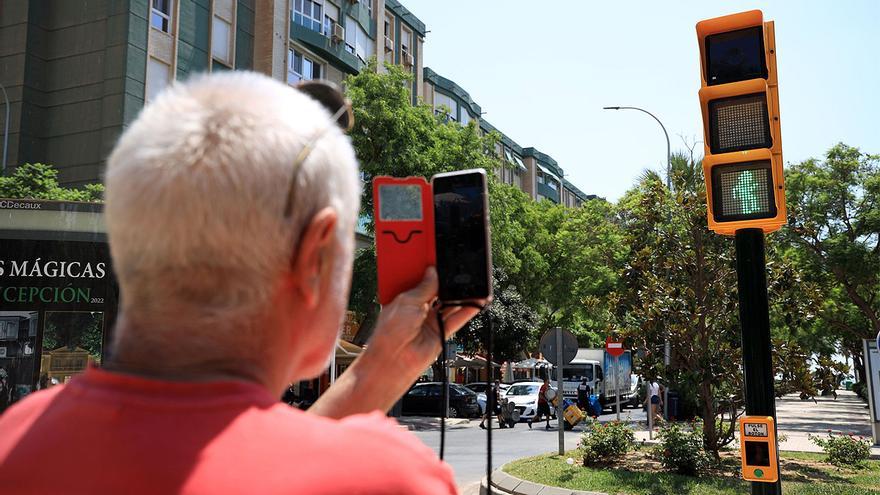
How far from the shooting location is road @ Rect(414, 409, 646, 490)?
15.0 meters

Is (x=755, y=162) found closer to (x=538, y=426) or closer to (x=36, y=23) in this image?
(x=538, y=426)

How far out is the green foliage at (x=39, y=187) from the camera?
24766 millimetres

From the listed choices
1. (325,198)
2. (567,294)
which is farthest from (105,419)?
(567,294)

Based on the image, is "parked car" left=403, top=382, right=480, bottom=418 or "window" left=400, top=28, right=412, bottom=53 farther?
"window" left=400, top=28, right=412, bottom=53

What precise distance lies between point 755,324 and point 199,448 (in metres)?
4.70

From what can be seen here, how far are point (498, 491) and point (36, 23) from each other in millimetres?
24798

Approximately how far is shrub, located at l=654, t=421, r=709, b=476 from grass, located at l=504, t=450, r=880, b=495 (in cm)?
22

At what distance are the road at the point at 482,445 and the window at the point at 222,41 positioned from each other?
15.7 meters

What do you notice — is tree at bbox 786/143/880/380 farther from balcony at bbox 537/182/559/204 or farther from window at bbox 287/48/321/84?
balcony at bbox 537/182/559/204

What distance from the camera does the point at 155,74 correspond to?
Result: 90.6 feet

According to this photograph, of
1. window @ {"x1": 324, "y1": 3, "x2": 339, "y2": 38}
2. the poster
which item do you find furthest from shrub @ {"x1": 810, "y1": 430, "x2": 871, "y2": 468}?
window @ {"x1": 324, "y1": 3, "x2": 339, "y2": 38}

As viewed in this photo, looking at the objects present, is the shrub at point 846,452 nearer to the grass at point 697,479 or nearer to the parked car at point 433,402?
the grass at point 697,479

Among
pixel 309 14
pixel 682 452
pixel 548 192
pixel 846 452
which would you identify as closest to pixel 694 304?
pixel 682 452

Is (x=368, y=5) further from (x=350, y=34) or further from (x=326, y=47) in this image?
(x=326, y=47)
